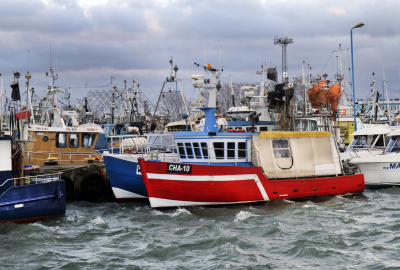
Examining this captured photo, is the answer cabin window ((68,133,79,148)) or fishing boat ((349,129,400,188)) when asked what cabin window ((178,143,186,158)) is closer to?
cabin window ((68,133,79,148))

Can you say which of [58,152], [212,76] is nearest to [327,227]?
[212,76]

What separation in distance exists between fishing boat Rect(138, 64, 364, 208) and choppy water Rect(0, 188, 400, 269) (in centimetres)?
62

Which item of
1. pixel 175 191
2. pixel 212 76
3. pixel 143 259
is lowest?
pixel 143 259

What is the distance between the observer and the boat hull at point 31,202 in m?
15.9

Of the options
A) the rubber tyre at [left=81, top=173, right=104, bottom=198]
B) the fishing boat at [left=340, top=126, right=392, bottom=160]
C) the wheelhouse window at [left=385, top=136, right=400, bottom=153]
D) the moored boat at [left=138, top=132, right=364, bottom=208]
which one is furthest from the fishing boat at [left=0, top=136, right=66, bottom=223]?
the wheelhouse window at [left=385, top=136, right=400, bottom=153]

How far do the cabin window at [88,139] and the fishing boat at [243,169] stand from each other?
8.55 meters

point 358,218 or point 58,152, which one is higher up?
point 58,152

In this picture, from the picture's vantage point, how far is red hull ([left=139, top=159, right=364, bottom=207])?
59.5 feet

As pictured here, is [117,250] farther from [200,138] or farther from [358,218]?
→ [358,218]

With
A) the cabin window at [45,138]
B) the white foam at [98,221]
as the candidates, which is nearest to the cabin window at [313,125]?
the white foam at [98,221]

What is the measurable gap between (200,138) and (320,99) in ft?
37.9

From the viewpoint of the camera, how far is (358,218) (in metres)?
17.0

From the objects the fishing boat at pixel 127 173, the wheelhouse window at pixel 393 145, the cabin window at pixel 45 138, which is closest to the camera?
the fishing boat at pixel 127 173

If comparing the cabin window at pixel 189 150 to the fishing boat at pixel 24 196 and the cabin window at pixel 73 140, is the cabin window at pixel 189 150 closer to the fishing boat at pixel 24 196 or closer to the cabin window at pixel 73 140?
the fishing boat at pixel 24 196
